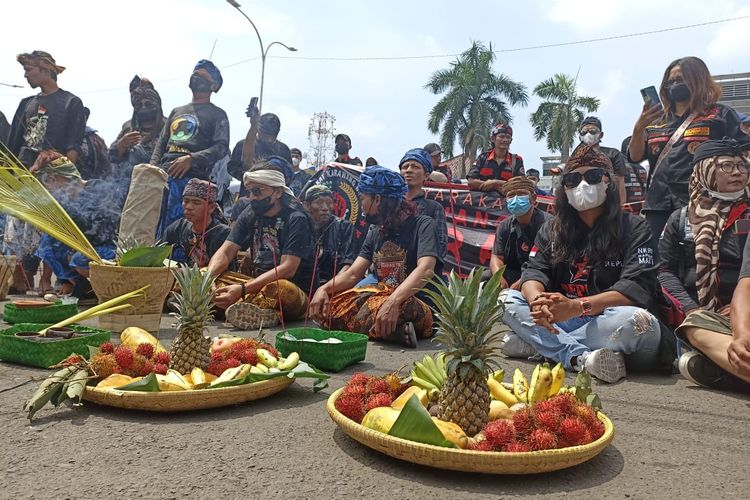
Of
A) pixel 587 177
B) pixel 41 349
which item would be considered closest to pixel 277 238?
pixel 41 349

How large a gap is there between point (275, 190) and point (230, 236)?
0.62m

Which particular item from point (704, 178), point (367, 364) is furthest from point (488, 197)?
point (367, 364)

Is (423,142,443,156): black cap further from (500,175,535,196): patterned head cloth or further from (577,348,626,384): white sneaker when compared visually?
(577,348,626,384): white sneaker

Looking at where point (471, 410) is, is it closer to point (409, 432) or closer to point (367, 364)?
point (409, 432)

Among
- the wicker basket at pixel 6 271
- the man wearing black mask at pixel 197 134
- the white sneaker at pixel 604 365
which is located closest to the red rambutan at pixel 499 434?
the white sneaker at pixel 604 365

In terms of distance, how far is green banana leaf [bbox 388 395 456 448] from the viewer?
1.90m

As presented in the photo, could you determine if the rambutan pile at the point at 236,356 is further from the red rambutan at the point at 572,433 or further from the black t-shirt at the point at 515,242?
the black t-shirt at the point at 515,242

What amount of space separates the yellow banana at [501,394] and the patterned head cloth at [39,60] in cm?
662

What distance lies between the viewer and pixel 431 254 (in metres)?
4.49

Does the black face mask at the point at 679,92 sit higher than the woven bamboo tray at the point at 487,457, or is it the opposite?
the black face mask at the point at 679,92

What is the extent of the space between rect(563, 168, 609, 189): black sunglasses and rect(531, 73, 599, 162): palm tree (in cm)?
3033

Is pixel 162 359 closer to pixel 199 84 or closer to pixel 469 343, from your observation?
pixel 469 343

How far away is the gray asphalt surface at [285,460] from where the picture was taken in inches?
72.4

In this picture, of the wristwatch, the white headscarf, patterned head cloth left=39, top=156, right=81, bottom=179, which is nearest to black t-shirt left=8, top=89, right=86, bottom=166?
patterned head cloth left=39, top=156, right=81, bottom=179
